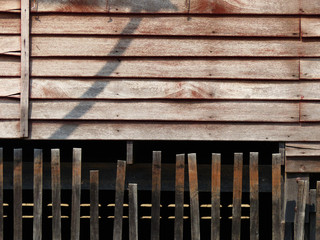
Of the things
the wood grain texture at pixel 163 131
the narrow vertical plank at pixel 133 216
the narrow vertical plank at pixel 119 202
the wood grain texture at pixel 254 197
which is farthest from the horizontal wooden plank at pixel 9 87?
the wood grain texture at pixel 254 197

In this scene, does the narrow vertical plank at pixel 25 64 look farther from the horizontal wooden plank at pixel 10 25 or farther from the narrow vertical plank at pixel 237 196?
the narrow vertical plank at pixel 237 196

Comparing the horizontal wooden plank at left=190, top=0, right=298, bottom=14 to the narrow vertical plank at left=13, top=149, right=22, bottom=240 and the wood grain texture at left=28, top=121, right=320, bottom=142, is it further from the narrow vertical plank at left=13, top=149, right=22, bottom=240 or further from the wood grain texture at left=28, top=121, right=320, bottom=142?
the narrow vertical plank at left=13, top=149, right=22, bottom=240

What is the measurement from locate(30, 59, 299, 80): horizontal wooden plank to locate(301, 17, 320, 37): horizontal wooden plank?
339 mm

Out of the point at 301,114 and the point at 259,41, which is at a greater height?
the point at 259,41

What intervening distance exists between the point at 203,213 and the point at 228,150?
1647 millimetres

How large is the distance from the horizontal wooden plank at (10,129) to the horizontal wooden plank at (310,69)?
10.9ft

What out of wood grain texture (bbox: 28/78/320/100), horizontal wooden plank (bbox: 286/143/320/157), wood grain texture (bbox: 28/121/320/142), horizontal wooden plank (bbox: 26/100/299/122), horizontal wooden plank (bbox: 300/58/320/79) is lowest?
horizontal wooden plank (bbox: 286/143/320/157)

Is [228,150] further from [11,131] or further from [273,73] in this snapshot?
[11,131]

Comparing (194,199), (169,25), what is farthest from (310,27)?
(194,199)

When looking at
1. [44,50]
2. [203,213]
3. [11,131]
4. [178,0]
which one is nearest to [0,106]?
[11,131]

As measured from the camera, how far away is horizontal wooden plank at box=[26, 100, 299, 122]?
6523 millimetres

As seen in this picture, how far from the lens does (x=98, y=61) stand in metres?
6.54

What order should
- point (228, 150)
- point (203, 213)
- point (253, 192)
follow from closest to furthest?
1. point (253, 192)
2. point (228, 150)
3. point (203, 213)

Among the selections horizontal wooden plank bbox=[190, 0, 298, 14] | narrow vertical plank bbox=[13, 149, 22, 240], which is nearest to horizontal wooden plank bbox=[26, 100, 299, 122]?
narrow vertical plank bbox=[13, 149, 22, 240]
